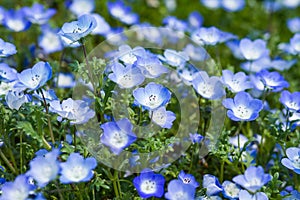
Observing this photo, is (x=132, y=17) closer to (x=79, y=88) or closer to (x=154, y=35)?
(x=154, y=35)

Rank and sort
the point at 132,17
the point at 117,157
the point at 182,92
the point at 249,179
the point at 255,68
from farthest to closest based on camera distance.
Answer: the point at 132,17
the point at 255,68
the point at 182,92
the point at 117,157
the point at 249,179

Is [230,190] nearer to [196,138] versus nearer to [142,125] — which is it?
[196,138]

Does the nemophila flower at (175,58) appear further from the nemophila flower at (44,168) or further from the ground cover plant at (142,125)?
the nemophila flower at (44,168)

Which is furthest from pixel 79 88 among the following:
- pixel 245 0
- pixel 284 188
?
pixel 245 0

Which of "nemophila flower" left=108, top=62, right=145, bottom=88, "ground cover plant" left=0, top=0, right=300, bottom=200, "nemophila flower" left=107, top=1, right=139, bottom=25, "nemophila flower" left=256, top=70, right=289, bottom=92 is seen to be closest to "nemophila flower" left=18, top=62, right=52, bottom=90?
"ground cover plant" left=0, top=0, right=300, bottom=200

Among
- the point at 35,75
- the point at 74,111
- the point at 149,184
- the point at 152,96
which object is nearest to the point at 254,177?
the point at 149,184

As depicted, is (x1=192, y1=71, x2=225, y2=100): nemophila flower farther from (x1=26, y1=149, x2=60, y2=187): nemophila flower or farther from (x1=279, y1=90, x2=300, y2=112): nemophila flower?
(x1=26, y1=149, x2=60, y2=187): nemophila flower
